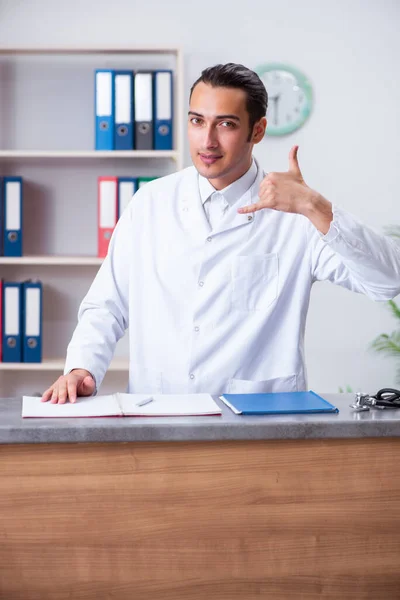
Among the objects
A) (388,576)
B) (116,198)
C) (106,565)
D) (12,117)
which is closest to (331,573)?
(388,576)

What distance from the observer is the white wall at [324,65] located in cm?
343

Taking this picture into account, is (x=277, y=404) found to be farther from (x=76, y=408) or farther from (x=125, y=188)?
(x=125, y=188)

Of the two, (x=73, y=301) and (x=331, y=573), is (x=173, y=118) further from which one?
(x=331, y=573)

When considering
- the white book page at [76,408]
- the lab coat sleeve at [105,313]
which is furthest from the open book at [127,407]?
the lab coat sleeve at [105,313]

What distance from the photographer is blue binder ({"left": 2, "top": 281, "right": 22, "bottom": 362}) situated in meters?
3.21

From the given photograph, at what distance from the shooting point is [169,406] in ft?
4.74

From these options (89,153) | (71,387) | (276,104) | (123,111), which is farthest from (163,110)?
(71,387)

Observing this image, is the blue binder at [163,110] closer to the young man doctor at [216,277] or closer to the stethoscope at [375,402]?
the young man doctor at [216,277]

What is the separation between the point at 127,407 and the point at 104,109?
2024 millimetres

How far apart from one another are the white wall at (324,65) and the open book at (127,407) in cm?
214

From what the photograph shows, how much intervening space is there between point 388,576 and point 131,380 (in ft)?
3.01

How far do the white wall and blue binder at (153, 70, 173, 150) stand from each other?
0.36 m

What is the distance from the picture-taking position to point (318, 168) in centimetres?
352

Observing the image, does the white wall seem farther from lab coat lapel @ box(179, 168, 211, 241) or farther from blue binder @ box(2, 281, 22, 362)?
lab coat lapel @ box(179, 168, 211, 241)
